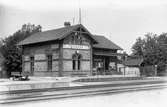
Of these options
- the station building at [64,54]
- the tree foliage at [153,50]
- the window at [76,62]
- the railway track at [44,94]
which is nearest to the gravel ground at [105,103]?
the railway track at [44,94]

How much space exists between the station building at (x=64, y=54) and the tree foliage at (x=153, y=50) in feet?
36.2

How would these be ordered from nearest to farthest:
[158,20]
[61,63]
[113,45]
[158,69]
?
1. [158,20]
2. [61,63]
3. [113,45]
4. [158,69]

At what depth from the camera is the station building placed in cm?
2838

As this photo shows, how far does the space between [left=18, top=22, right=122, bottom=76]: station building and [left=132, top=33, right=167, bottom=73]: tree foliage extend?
36.2ft

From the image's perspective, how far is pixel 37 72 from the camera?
30578 millimetres

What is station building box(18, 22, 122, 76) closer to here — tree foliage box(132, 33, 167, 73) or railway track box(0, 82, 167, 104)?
tree foliage box(132, 33, 167, 73)

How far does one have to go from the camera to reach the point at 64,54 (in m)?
28.3

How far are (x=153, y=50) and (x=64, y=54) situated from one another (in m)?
24.9

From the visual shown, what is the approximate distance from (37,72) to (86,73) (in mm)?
5815

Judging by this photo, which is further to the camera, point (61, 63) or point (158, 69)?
point (158, 69)

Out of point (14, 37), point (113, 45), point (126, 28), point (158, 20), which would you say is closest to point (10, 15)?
point (158, 20)

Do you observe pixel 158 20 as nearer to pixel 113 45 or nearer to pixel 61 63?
pixel 61 63

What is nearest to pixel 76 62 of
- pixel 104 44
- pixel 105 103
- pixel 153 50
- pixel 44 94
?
pixel 104 44

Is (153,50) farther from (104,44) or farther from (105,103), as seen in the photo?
(105,103)
